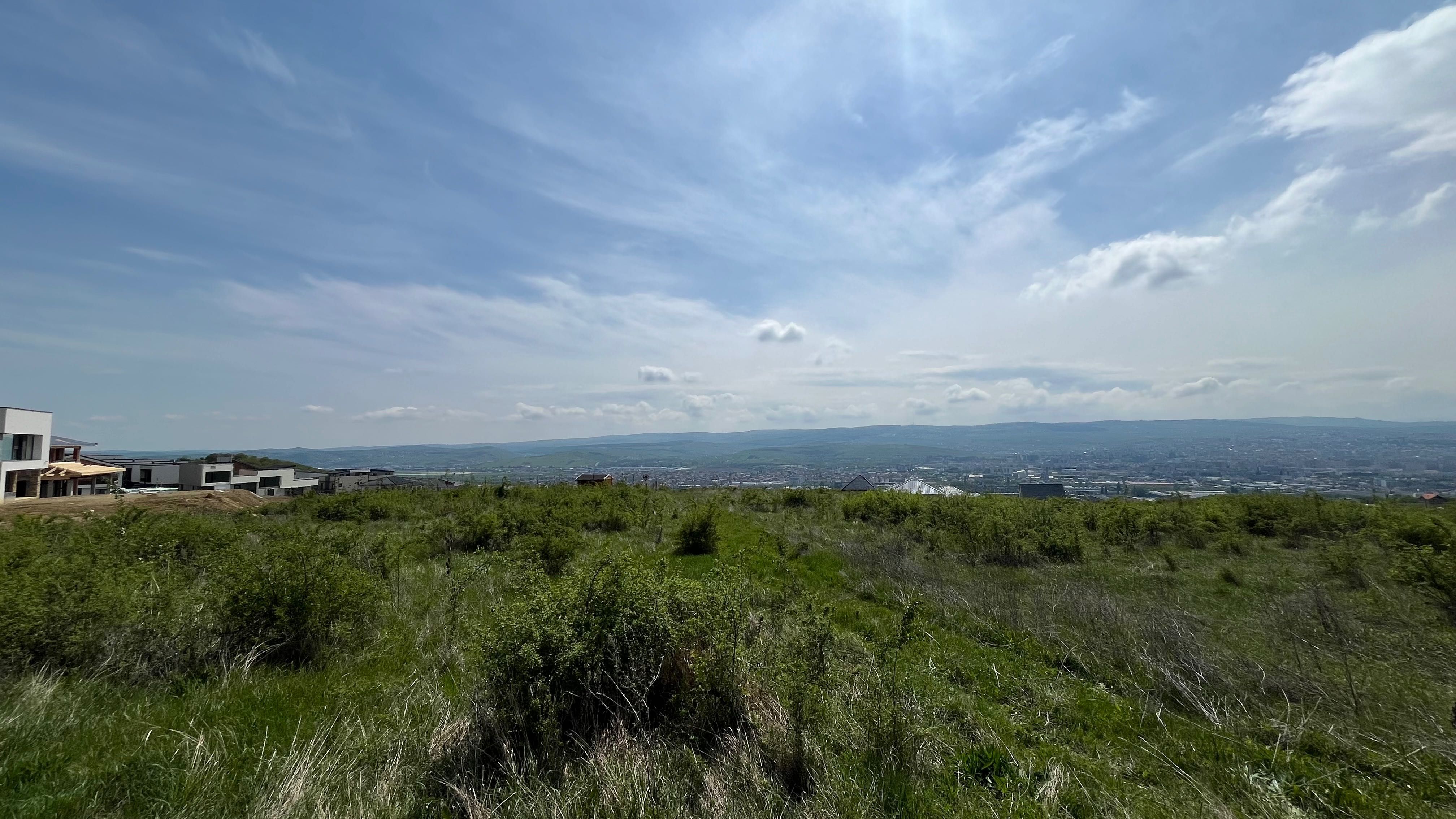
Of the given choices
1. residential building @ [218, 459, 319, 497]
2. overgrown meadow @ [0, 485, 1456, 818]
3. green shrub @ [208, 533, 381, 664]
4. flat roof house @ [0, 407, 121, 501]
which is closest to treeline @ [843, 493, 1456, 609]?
overgrown meadow @ [0, 485, 1456, 818]

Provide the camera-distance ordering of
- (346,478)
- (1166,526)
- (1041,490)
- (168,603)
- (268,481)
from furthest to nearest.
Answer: (346,478), (268,481), (1041,490), (1166,526), (168,603)

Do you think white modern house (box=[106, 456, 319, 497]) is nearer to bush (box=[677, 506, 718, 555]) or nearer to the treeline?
bush (box=[677, 506, 718, 555])

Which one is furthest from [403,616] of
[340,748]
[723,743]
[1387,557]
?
[1387,557]

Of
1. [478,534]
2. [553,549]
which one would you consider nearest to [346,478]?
[478,534]

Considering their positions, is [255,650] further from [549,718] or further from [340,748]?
[549,718]

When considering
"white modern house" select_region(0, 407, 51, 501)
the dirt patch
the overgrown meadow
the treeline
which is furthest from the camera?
"white modern house" select_region(0, 407, 51, 501)

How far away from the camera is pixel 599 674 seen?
445cm

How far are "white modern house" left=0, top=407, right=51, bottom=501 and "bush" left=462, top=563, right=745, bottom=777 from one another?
5238cm

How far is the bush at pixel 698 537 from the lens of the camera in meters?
16.2

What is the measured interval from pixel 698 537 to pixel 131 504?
18563 millimetres

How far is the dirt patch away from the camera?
1780 centimetres

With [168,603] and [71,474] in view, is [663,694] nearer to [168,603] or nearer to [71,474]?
[168,603]

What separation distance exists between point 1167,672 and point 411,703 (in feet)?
27.0

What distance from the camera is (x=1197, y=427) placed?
153 metres
